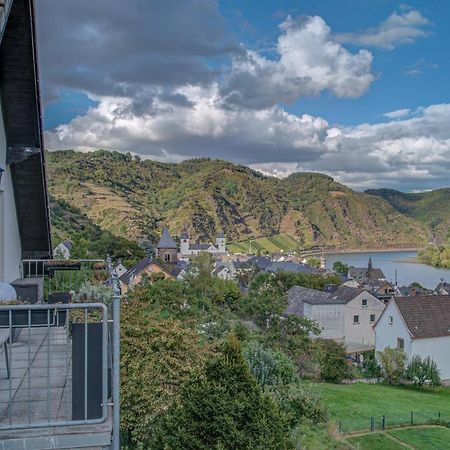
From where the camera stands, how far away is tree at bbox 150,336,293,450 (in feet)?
24.3

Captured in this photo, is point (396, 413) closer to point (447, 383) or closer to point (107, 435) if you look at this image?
point (447, 383)

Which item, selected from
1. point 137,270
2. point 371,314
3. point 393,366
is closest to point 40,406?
point 393,366

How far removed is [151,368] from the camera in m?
10.8

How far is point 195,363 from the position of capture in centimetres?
1123

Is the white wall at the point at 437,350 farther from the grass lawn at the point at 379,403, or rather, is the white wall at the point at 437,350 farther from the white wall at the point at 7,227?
the white wall at the point at 7,227

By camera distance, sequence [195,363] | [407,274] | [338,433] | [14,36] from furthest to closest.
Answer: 1. [407,274]
2. [338,433]
3. [195,363]
4. [14,36]

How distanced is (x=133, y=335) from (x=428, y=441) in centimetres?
1113

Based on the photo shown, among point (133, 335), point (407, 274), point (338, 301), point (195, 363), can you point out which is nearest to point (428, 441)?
point (195, 363)

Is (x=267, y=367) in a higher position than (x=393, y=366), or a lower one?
higher

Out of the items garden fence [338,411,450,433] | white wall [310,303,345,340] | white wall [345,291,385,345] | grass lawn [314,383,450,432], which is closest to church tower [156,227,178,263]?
white wall [310,303,345,340]

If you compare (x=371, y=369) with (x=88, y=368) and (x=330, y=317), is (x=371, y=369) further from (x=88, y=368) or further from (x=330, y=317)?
(x=88, y=368)

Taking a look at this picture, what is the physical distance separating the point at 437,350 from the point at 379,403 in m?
11.8

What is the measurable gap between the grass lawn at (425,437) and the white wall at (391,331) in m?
13.0

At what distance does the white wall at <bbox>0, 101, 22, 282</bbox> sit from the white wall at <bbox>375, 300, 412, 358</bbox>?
94.7 feet
